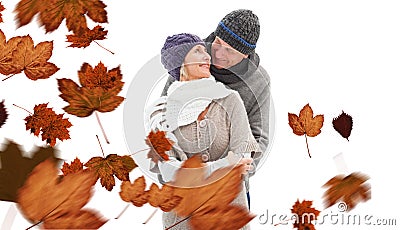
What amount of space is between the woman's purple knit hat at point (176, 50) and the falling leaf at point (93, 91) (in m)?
0.07

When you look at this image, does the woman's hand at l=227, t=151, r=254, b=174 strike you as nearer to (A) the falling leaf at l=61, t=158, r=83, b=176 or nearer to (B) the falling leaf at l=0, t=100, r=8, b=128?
(A) the falling leaf at l=61, t=158, r=83, b=176

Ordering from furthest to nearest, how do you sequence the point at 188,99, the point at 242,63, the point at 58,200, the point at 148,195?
1. the point at 242,63
2. the point at 188,99
3. the point at 148,195
4. the point at 58,200

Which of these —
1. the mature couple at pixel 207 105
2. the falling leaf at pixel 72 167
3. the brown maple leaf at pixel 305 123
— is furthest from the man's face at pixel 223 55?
the falling leaf at pixel 72 167

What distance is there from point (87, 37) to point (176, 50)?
0.13m

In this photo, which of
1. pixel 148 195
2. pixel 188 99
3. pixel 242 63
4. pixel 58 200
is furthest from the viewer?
pixel 242 63

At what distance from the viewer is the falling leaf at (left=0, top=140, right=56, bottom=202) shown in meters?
0.64

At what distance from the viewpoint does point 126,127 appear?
78 cm

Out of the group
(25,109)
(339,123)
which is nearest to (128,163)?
(25,109)

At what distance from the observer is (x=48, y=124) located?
833 mm

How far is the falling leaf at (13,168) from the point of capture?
0.64 metres

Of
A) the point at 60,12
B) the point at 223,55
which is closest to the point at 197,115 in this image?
the point at 223,55

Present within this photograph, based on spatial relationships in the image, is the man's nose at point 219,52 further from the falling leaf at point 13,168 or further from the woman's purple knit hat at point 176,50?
the falling leaf at point 13,168

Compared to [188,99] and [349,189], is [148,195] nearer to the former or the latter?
[188,99]

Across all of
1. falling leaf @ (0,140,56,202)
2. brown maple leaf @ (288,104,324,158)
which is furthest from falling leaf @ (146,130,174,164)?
brown maple leaf @ (288,104,324,158)
